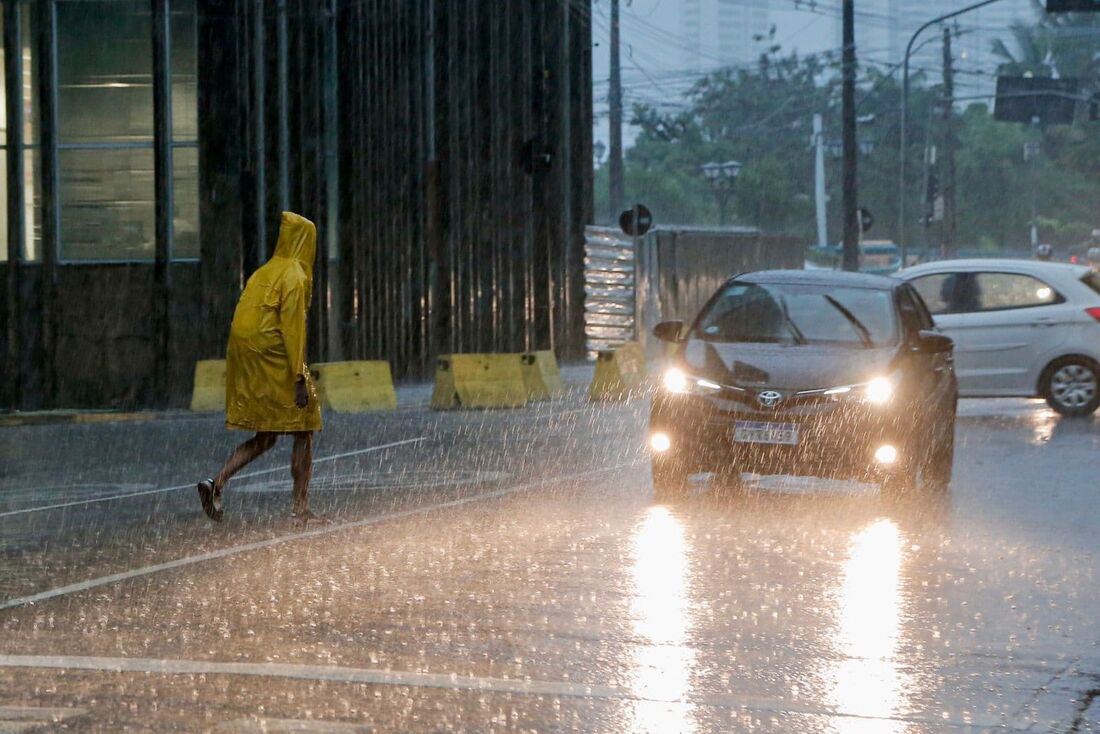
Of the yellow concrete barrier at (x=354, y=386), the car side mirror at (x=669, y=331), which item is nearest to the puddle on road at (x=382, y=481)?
the car side mirror at (x=669, y=331)

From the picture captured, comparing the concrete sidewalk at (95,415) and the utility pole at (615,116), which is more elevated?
the utility pole at (615,116)

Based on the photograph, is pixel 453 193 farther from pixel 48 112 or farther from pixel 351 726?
pixel 351 726

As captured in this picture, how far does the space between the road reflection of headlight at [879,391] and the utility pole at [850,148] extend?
24718 mm

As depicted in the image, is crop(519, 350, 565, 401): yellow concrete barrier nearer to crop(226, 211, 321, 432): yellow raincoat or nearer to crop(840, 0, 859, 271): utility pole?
crop(226, 211, 321, 432): yellow raincoat

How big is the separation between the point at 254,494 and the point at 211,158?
10604 mm

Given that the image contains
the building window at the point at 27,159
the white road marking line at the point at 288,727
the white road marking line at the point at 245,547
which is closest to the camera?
the white road marking line at the point at 288,727

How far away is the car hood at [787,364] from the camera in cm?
1145

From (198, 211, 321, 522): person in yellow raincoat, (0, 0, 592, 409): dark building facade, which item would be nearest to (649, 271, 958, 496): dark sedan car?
(198, 211, 321, 522): person in yellow raincoat

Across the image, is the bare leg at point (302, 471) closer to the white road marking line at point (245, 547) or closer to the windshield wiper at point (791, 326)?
the white road marking line at point (245, 547)

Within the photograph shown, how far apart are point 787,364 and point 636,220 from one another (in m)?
19.1

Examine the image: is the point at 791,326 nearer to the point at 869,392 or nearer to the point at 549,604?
the point at 869,392

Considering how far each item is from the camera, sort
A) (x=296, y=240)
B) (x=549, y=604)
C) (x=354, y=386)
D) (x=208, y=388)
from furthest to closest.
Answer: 1. (x=208, y=388)
2. (x=354, y=386)
3. (x=296, y=240)
4. (x=549, y=604)

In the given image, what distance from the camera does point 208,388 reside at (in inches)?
819

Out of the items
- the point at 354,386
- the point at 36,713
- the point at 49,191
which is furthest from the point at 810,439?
the point at 49,191
